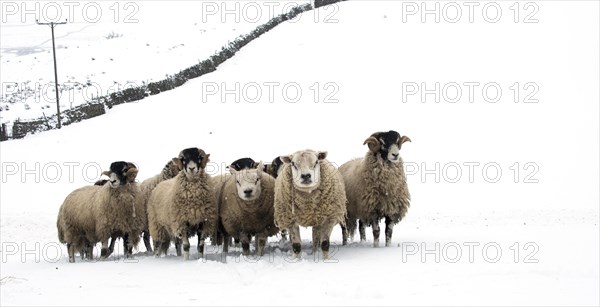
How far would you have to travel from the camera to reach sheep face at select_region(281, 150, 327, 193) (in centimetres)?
1139

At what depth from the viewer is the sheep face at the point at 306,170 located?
11.4 m

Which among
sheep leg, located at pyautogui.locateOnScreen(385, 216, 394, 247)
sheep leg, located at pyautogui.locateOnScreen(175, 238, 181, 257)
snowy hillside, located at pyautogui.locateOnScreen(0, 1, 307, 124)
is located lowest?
sheep leg, located at pyautogui.locateOnScreen(175, 238, 181, 257)

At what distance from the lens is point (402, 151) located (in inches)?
Answer: 1003

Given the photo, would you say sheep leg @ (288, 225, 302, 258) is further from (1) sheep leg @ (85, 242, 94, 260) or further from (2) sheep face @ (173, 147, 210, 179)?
(1) sheep leg @ (85, 242, 94, 260)

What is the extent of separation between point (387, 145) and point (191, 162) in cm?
351

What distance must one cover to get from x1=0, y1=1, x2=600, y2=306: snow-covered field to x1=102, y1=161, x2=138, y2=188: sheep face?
1596 millimetres

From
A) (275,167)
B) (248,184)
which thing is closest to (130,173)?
(248,184)

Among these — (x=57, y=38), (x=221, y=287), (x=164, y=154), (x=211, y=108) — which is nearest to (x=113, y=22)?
(x=57, y=38)

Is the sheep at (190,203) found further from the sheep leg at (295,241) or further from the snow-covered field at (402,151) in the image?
the sheep leg at (295,241)

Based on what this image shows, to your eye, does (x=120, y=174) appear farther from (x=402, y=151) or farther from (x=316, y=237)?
(x=402, y=151)

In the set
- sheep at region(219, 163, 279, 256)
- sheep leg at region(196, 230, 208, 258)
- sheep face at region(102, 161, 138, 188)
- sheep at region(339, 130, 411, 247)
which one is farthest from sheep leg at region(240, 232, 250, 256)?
sheep face at region(102, 161, 138, 188)

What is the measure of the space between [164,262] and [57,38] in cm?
3992

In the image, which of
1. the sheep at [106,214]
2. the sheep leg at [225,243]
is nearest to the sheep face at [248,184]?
the sheep leg at [225,243]

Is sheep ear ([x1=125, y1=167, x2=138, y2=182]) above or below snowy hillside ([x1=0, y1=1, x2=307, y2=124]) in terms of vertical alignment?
below
